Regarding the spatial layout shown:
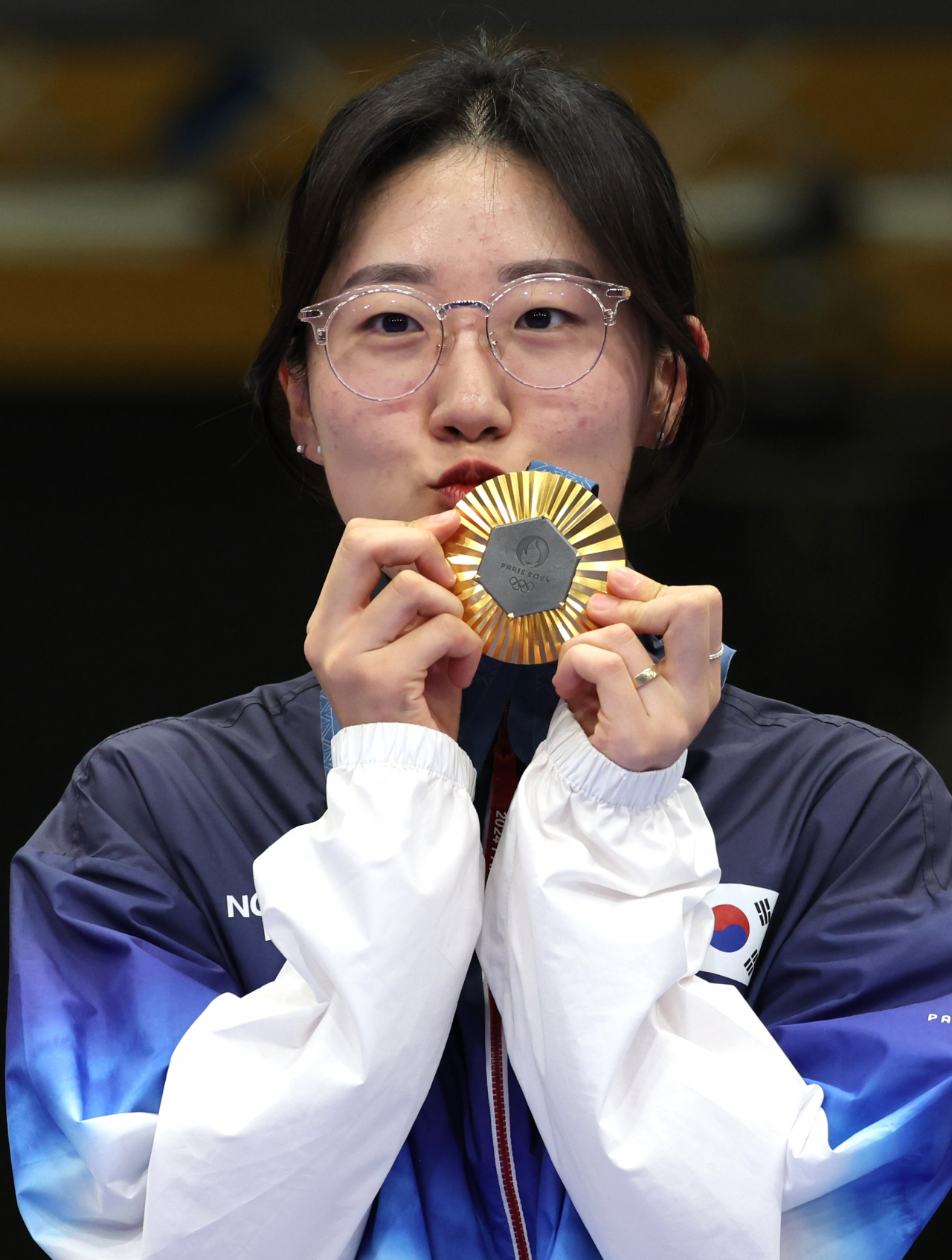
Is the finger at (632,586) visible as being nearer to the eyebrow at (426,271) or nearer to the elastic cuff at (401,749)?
the elastic cuff at (401,749)

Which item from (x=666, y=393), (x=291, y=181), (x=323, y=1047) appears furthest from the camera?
(x=291, y=181)

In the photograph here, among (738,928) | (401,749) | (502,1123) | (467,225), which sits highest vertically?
(467,225)

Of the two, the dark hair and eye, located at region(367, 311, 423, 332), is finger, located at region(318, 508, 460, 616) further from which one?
the dark hair

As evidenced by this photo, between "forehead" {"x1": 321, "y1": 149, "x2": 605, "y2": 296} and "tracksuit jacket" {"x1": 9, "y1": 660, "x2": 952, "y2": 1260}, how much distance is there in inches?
20.4

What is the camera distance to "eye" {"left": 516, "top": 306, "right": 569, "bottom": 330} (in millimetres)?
1708

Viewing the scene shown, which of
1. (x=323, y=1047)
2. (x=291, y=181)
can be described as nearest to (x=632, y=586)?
(x=323, y=1047)

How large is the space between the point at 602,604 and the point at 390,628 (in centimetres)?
21

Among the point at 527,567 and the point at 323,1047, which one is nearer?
the point at 323,1047

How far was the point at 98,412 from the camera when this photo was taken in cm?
292

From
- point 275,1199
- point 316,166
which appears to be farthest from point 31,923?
point 316,166

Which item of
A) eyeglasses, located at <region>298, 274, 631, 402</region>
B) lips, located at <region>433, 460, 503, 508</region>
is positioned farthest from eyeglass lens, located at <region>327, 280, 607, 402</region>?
lips, located at <region>433, 460, 503, 508</region>

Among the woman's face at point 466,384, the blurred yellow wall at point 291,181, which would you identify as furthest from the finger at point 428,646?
the blurred yellow wall at point 291,181

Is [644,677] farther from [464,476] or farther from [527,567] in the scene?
[464,476]

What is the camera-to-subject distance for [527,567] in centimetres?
153
